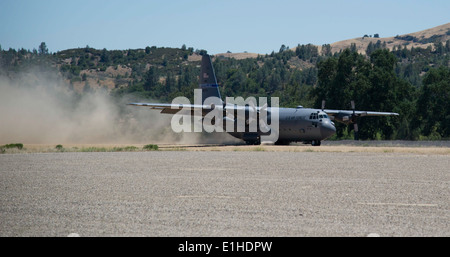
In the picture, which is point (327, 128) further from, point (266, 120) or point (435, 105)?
point (435, 105)

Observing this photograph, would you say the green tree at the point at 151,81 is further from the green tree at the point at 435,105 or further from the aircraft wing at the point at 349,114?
the aircraft wing at the point at 349,114

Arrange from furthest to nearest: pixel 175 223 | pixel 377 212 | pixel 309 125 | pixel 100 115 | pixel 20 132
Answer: pixel 100 115 → pixel 20 132 → pixel 309 125 → pixel 377 212 → pixel 175 223

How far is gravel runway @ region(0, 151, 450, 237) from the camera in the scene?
9.80 m

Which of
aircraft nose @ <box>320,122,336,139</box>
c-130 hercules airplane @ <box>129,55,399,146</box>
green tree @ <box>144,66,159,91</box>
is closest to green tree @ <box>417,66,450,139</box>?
c-130 hercules airplane @ <box>129,55,399,146</box>

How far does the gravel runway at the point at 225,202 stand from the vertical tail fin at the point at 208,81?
93.5 feet

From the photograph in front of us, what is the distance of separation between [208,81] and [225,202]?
127ft

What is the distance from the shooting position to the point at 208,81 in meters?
51.3

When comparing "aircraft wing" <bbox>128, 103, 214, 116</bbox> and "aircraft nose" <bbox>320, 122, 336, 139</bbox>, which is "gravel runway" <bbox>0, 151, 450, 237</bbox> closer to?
"aircraft nose" <bbox>320, 122, 336, 139</bbox>

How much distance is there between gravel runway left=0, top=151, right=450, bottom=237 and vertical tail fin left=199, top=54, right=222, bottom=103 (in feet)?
93.5

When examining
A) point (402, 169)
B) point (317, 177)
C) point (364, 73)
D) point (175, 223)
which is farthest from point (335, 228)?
point (364, 73)

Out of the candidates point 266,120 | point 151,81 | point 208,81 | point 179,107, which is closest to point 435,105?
point 266,120
